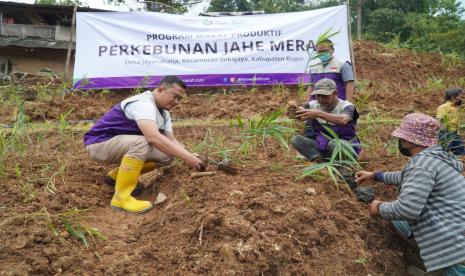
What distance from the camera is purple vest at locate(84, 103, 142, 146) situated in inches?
125

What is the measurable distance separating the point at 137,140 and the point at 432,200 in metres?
1.93

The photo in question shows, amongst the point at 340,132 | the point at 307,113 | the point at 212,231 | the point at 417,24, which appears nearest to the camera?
the point at 212,231

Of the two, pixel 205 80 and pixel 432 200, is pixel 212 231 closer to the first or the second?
pixel 432 200

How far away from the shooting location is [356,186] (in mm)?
2979

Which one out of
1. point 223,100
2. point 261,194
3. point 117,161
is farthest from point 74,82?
point 261,194

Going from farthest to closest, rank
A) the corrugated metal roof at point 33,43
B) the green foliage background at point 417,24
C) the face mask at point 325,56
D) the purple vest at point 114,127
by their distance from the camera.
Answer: the green foliage background at point 417,24 < the corrugated metal roof at point 33,43 < the face mask at point 325,56 < the purple vest at point 114,127

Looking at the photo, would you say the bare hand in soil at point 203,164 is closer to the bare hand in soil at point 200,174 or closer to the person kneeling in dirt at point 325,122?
the bare hand in soil at point 200,174

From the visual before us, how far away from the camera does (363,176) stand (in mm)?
2838

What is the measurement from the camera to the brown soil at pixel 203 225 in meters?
2.20

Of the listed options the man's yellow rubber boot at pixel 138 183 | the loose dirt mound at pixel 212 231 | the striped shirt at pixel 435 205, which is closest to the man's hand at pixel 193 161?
the loose dirt mound at pixel 212 231

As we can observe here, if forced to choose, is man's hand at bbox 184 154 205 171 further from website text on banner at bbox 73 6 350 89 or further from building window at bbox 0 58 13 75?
building window at bbox 0 58 13 75

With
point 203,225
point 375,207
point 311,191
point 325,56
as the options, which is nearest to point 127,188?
point 203,225

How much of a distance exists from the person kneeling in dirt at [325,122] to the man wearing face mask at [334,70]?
53cm

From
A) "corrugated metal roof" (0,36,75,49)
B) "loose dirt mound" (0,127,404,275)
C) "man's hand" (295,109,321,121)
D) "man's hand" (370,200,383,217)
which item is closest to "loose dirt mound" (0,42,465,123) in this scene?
"man's hand" (295,109,321,121)
